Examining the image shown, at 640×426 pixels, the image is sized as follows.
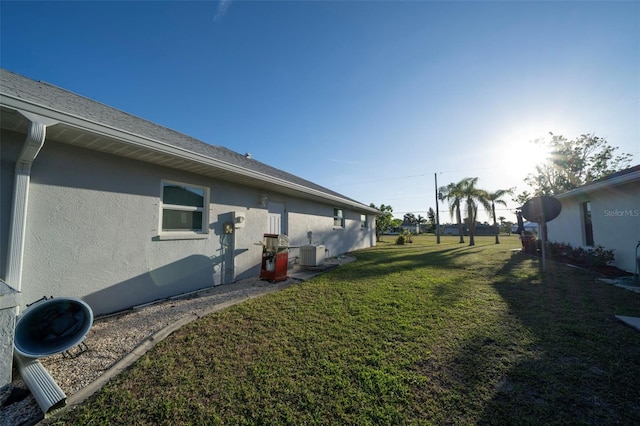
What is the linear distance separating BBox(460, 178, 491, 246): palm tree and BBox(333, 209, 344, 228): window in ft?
39.4

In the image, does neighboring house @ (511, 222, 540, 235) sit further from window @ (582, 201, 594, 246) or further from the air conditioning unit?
the air conditioning unit

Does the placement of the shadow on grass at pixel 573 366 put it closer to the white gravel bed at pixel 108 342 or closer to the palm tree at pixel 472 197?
the white gravel bed at pixel 108 342

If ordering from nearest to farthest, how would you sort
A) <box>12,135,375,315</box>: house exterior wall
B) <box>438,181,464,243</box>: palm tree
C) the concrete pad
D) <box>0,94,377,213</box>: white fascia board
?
<box>0,94,377,213</box>: white fascia board
the concrete pad
<box>12,135,375,315</box>: house exterior wall
<box>438,181,464,243</box>: palm tree

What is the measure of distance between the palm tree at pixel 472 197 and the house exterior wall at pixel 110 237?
19.0 meters

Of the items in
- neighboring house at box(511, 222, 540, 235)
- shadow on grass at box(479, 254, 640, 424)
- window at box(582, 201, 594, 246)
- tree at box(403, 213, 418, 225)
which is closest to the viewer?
shadow on grass at box(479, 254, 640, 424)

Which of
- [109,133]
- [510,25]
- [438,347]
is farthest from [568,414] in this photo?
[510,25]

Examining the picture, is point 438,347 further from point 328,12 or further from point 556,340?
point 328,12

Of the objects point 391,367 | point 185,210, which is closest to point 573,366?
point 391,367

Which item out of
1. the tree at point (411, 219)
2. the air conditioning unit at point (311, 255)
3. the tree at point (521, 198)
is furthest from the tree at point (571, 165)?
the tree at point (411, 219)

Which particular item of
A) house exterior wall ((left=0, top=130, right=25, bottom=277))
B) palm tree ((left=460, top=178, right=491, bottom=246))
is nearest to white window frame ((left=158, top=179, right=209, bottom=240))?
house exterior wall ((left=0, top=130, right=25, bottom=277))

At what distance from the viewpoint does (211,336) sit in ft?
10.1

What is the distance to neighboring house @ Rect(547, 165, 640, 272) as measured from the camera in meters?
6.21

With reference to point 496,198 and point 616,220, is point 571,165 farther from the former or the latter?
point 616,220

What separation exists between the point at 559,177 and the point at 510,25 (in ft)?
67.9
